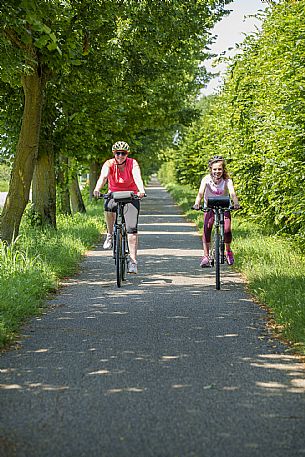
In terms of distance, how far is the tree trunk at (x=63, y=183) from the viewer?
84.4 feet

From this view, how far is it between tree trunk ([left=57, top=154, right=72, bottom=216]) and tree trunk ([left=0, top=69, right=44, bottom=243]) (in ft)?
32.7

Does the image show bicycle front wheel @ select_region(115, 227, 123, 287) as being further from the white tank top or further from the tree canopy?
the tree canopy

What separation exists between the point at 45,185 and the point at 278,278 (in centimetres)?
1080

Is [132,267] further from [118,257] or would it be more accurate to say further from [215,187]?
[215,187]

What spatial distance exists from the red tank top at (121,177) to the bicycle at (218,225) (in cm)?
118

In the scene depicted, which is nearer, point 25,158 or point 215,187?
point 215,187

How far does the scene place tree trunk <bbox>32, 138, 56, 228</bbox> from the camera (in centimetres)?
2066

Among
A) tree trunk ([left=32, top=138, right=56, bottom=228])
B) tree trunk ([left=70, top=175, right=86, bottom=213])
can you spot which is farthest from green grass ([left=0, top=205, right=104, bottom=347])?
tree trunk ([left=70, top=175, right=86, bottom=213])

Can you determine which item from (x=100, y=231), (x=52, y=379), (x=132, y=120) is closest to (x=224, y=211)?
(x=52, y=379)

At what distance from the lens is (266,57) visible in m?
15.7

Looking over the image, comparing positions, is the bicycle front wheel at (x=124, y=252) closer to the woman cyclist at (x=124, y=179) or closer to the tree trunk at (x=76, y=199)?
the woman cyclist at (x=124, y=179)

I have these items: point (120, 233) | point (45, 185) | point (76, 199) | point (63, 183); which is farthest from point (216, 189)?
point (76, 199)

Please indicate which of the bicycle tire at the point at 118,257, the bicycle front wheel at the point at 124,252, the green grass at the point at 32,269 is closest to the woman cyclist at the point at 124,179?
the bicycle front wheel at the point at 124,252

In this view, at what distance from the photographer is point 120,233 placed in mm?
11914
